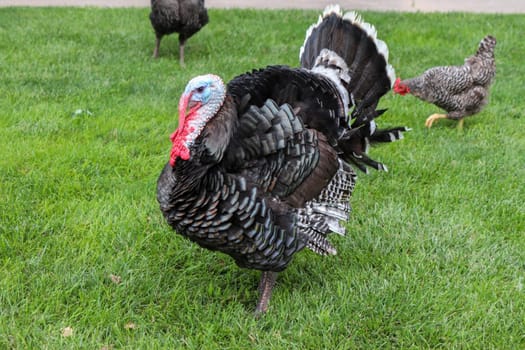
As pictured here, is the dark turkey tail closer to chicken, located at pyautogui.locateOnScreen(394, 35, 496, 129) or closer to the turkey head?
the turkey head

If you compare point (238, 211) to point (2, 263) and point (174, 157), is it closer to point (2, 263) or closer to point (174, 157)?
point (174, 157)

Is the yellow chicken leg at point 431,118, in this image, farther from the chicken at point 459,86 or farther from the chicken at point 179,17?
the chicken at point 179,17

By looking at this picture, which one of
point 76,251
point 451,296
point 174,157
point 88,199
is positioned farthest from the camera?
point 88,199

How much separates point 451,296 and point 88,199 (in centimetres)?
252

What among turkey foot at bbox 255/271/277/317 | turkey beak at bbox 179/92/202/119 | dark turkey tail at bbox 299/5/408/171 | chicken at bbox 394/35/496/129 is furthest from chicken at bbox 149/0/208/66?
turkey beak at bbox 179/92/202/119

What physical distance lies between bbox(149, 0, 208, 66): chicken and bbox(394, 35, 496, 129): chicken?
2881 mm

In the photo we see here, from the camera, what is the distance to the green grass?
2.95 m

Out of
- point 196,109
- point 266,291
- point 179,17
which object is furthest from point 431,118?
point 196,109

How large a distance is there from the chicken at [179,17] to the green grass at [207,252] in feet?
3.08

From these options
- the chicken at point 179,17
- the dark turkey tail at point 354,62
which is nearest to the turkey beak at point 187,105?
the dark turkey tail at point 354,62

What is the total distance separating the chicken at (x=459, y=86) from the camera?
5395mm

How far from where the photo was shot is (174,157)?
8.54ft

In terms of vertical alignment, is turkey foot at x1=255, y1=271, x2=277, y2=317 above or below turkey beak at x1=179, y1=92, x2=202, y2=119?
below

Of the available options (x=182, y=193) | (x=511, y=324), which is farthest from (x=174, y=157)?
(x=511, y=324)
